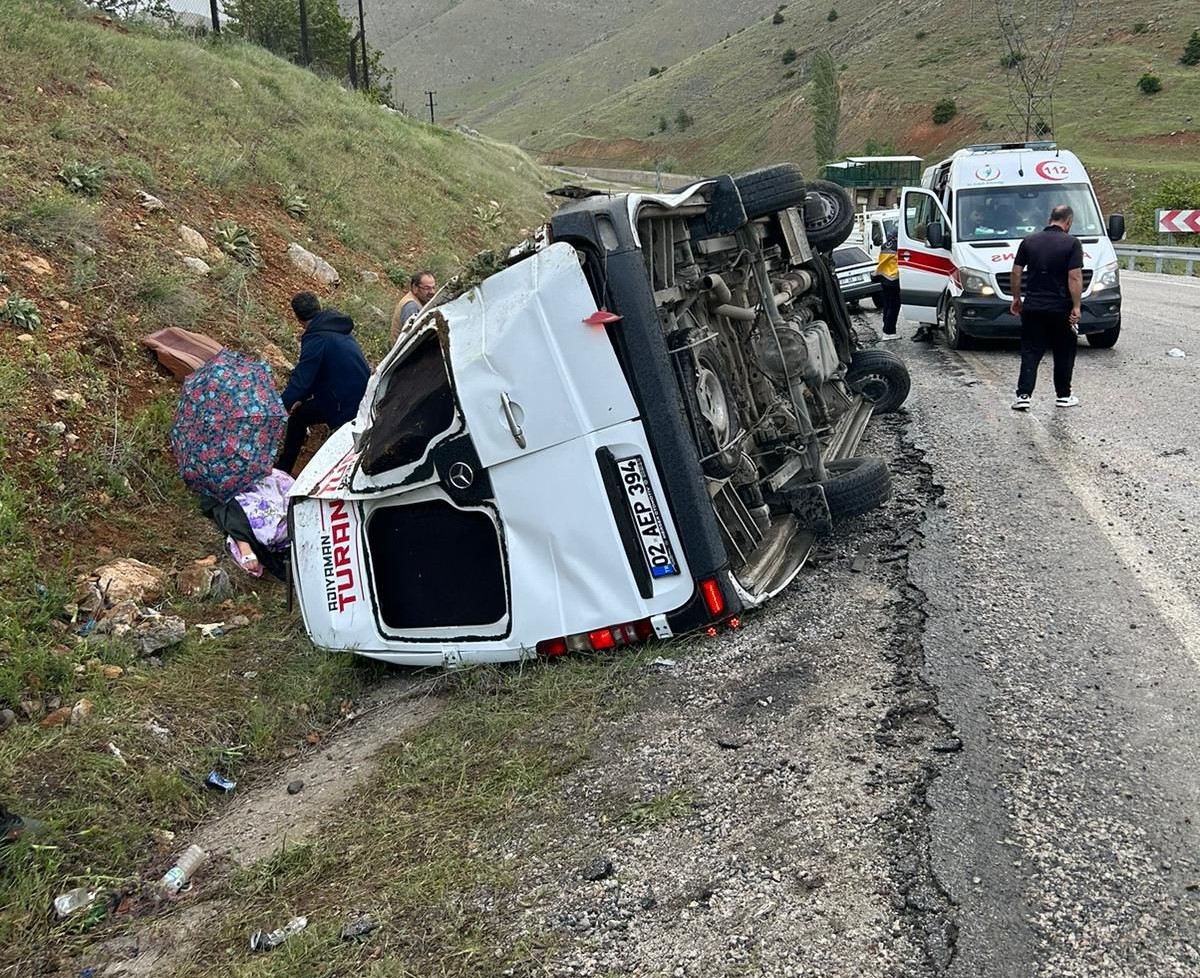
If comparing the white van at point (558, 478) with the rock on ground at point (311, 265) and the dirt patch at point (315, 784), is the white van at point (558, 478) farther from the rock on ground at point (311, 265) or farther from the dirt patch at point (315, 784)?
the rock on ground at point (311, 265)

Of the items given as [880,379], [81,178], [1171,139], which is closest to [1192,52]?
[1171,139]

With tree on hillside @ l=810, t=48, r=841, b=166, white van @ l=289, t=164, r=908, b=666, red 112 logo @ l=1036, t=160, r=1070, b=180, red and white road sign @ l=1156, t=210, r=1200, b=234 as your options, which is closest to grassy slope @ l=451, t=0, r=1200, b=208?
tree on hillside @ l=810, t=48, r=841, b=166

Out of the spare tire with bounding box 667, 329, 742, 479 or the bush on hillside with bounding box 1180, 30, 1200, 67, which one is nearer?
the spare tire with bounding box 667, 329, 742, 479

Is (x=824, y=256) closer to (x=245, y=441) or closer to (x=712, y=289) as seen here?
(x=712, y=289)

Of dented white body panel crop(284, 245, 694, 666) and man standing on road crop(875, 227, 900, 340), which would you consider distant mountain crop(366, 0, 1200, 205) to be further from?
dented white body panel crop(284, 245, 694, 666)

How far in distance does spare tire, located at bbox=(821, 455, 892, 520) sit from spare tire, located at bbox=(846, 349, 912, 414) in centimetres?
324

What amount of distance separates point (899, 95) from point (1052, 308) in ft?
204

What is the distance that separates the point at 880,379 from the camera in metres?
8.46

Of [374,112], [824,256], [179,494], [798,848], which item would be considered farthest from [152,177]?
[374,112]

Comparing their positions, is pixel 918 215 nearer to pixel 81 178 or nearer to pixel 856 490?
pixel 856 490

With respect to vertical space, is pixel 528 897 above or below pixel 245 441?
below

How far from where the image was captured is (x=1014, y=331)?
35.4 feet

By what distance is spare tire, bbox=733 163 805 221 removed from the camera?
5.54 meters

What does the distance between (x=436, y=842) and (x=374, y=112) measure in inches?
736
